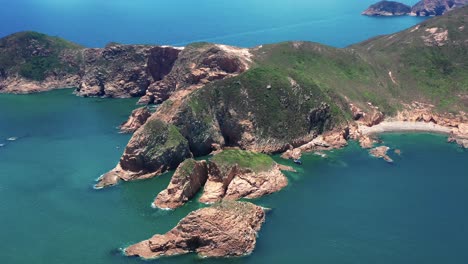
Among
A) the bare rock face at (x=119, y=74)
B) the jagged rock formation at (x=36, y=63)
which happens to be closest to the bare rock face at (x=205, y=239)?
the bare rock face at (x=119, y=74)

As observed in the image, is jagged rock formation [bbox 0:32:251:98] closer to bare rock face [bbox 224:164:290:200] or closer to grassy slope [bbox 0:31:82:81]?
grassy slope [bbox 0:31:82:81]

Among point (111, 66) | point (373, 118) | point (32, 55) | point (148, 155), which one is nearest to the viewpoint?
point (148, 155)

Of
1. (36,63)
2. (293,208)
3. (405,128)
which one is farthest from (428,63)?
(36,63)

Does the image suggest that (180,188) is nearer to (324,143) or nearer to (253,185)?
(253,185)

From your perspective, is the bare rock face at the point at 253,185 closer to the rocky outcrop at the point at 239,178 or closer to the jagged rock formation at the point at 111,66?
the rocky outcrop at the point at 239,178

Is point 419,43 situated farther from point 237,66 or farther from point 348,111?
point 237,66
